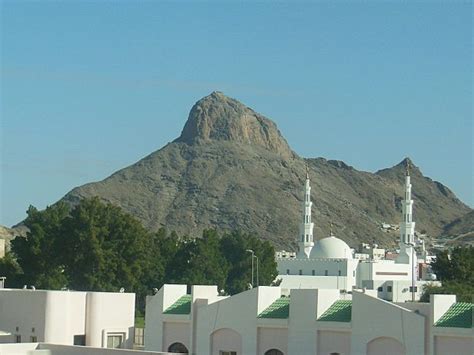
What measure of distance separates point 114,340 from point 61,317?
2.39 m

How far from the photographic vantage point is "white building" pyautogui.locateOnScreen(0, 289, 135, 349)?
103 feet

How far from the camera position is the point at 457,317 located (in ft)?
89.5

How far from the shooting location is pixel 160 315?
1310 inches

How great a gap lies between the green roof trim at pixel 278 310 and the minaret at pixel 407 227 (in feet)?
195

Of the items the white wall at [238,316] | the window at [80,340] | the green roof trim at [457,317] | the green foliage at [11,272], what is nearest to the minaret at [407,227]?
the green foliage at [11,272]

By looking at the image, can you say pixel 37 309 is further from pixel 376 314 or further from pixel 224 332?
pixel 376 314

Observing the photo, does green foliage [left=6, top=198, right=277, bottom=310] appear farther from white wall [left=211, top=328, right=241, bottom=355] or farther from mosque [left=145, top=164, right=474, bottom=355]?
white wall [left=211, top=328, right=241, bottom=355]

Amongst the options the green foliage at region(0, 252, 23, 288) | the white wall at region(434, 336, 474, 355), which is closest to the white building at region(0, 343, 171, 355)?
the white wall at region(434, 336, 474, 355)

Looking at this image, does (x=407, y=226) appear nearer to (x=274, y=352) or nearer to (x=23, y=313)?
(x=274, y=352)

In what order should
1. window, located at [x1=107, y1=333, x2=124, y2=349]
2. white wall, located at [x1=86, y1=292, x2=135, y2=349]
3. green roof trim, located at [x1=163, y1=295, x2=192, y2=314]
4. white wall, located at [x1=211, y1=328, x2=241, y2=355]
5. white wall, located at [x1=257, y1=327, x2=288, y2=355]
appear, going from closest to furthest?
1. white wall, located at [x1=257, y1=327, x2=288, y2=355]
2. white wall, located at [x1=211, y1=328, x2=241, y2=355]
3. white wall, located at [x1=86, y1=292, x2=135, y2=349]
4. window, located at [x1=107, y1=333, x2=124, y2=349]
5. green roof trim, located at [x1=163, y1=295, x2=192, y2=314]

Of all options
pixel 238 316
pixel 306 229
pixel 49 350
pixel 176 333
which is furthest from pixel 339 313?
pixel 306 229

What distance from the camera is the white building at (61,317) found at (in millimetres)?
31312

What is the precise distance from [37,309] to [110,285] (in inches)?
1061

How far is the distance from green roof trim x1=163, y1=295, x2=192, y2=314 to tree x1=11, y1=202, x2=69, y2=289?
2390 cm
